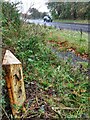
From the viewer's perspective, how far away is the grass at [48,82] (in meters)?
2.81

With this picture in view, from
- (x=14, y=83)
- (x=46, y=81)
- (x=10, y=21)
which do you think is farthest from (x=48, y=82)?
(x=10, y=21)

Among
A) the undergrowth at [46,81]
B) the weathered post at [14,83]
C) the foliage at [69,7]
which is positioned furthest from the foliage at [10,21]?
the weathered post at [14,83]

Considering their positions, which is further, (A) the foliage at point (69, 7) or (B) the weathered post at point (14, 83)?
(A) the foliage at point (69, 7)

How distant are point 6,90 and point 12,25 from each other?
4.77 feet

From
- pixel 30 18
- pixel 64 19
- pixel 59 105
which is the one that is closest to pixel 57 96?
pixel 59 105

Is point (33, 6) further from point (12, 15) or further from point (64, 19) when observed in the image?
point (64, 19)

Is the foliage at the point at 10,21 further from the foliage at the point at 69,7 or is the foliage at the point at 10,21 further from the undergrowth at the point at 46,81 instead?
the foliage at the point at 69,7

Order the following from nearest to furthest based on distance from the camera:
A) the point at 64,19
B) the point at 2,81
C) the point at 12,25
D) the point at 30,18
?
1. the point at 2,81
2. the point at 12,25
3. the point at 30,18
4. the point at 64,19

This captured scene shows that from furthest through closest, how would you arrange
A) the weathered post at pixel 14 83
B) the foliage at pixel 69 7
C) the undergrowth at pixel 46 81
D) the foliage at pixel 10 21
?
the foliage at pixel 69 7, the foliage at pixel 10 21, the undergrowth at pixel 46 81, the weathered post at pixel 14 83

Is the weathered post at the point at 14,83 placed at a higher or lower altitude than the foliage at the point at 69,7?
lower

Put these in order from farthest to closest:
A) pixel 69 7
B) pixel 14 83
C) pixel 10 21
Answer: pixel 69 7
pixel 10 21
pixel 14 83

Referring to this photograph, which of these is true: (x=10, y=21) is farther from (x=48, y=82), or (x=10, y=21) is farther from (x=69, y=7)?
(x=69, y=7)

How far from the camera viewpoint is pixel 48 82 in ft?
10.9

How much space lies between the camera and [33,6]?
399 cm
